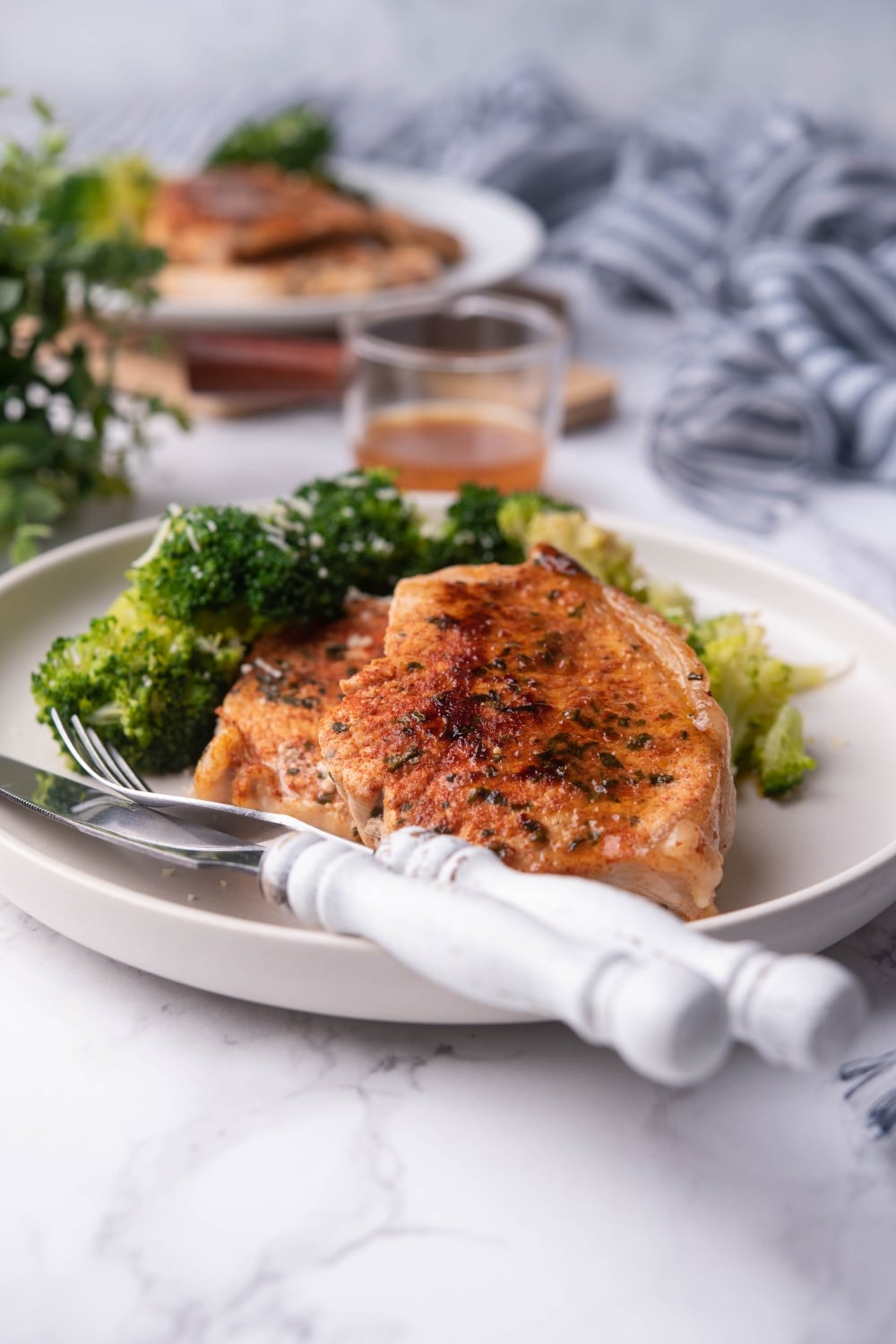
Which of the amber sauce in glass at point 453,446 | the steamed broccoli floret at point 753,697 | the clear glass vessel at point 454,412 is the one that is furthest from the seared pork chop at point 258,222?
the steamed broccoli floret at point 753,697

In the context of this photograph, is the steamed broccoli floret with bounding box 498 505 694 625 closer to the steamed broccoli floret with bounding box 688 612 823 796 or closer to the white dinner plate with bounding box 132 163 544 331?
the steamed broccoli floret with bounding box 688 612 823 796

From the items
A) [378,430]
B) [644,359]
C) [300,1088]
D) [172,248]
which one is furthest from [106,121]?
[300,1088]

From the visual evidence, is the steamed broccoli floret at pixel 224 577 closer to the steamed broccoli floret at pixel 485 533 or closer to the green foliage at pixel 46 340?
the steamed broccoli floret at pixel 485 533

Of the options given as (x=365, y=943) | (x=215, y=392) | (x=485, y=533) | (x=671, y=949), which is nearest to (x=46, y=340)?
(x=215, y=392)

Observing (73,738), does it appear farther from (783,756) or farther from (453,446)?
(453,446)

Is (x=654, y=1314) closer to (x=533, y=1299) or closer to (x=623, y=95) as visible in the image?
(x=533, y=1299)

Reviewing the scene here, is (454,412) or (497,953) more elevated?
(497,953)

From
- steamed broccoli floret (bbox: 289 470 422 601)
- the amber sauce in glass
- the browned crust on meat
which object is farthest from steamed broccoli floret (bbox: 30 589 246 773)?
the browned crust on meat
